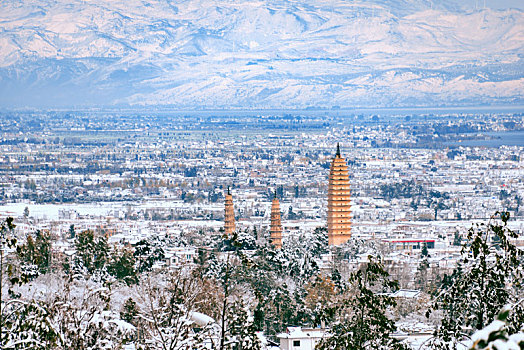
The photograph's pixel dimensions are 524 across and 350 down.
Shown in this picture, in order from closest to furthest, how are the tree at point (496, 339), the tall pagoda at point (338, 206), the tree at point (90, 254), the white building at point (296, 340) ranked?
the tree at point (496, 339), the white building at point (296, 340), the tree at point (90, 254), the tall pagoda at point (338, 206)

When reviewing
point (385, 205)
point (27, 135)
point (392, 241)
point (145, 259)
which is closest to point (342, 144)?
point (27, 135)

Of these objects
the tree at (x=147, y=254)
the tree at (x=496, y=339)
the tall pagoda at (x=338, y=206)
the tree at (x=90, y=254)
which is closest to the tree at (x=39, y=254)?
the tree at (x=90, y=254)

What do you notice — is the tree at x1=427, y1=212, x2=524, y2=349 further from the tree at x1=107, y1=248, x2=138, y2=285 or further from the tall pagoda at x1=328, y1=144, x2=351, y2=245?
the tall pagoda at x1=328, y1=144, x2=351, y2=245

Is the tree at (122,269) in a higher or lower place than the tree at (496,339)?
lower

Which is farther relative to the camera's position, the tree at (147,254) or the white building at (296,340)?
the tree at (147,254)

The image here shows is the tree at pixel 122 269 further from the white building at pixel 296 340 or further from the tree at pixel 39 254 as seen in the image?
the white building at pixel 296 340

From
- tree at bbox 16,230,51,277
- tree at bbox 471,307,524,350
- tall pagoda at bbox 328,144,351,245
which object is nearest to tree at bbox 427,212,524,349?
tree at bbox 471,307,524,350

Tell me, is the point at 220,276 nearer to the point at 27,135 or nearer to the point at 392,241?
the point at 392,241

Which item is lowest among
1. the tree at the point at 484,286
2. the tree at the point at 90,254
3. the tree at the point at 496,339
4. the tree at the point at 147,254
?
the tree at the point at 147,254

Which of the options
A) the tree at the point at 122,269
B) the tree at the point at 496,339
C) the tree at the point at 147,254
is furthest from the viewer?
the tree at the point at 147,254

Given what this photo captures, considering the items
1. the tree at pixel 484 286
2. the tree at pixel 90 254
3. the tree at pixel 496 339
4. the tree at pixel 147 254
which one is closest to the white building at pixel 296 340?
the tree at pixel 90 254
